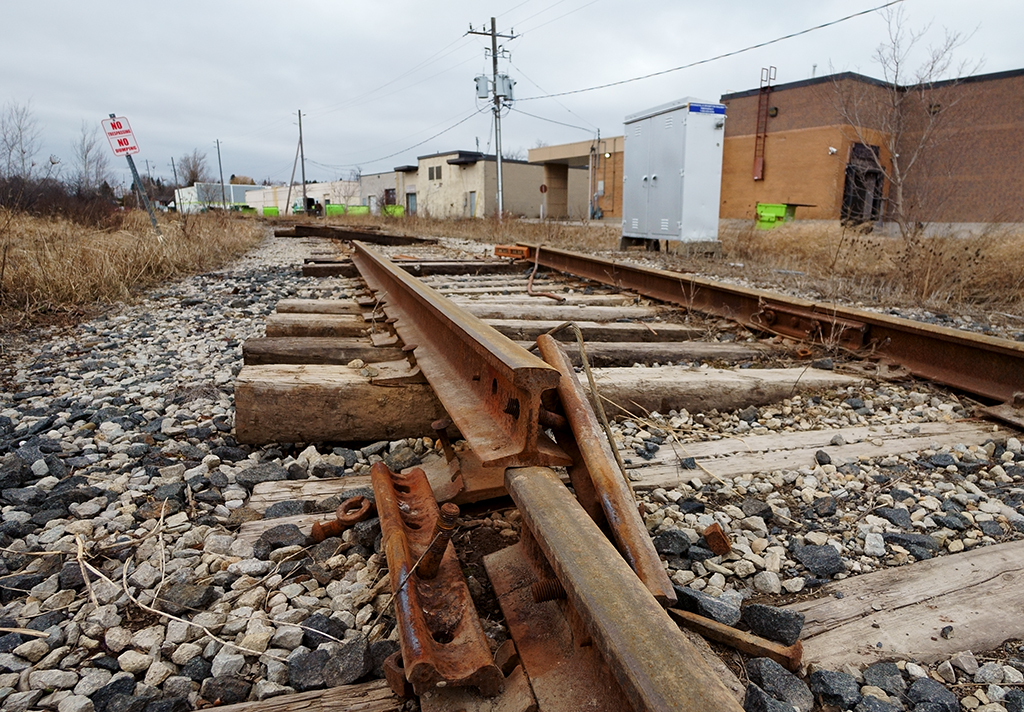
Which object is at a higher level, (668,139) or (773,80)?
(773,80)

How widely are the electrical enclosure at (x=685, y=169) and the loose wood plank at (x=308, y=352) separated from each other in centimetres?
871

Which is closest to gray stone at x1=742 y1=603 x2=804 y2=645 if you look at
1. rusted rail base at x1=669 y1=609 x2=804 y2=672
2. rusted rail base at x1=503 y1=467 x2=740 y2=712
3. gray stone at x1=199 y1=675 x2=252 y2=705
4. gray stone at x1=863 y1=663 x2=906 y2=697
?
rusted rail base at x1=669 y1=609 x2=804 y2=672

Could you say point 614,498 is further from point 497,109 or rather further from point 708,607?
point 497,109

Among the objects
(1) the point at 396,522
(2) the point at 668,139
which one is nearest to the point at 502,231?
(2) the point at 668,139

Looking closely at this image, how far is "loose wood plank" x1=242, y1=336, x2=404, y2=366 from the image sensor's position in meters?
2.75

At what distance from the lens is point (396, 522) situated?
1362 millimetres

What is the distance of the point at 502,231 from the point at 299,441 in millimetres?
13271

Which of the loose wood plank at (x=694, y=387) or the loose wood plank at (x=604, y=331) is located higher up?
the loose wood plank at (x=604, y=331)

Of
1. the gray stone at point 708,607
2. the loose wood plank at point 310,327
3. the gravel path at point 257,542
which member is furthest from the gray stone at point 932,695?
the loose wood plank at point 310,327

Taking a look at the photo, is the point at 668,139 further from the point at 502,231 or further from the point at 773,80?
the point at 773,80

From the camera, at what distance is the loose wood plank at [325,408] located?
2139mm

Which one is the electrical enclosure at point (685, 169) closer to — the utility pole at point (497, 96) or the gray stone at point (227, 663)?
the gray stone at point (227, 663)

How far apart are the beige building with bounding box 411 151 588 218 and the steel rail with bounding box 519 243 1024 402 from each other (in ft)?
129

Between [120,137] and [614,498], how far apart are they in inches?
489
